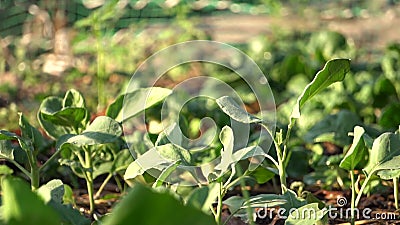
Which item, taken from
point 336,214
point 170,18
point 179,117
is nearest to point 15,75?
→ point 170,18

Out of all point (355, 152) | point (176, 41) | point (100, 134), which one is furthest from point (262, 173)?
point (176, 41)

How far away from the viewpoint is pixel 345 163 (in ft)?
4.50

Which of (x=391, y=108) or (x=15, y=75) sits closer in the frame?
(x=391, y=108)

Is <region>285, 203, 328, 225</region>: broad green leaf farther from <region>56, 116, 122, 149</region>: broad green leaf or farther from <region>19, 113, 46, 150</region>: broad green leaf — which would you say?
<region>19, 113, 46, 150</region>: broad green leaf

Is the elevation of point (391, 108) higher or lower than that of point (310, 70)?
higher

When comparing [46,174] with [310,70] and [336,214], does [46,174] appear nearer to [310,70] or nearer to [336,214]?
[336,214]

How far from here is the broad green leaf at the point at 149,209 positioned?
64cm

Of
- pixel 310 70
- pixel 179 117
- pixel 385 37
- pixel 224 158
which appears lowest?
pixel 385 37

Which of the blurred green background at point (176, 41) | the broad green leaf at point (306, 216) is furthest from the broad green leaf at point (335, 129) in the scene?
the broad green leaf at point (306, 216)

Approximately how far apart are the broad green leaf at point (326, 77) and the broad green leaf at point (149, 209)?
636mm

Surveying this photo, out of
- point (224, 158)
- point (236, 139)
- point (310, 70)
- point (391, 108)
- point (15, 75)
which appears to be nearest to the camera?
point (224, 158)

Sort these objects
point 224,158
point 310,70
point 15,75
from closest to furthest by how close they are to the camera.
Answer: point 224,158, point 310,70, point 15,75

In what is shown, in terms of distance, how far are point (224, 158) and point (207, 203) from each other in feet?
1.09

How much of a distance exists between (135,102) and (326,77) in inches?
16.4
